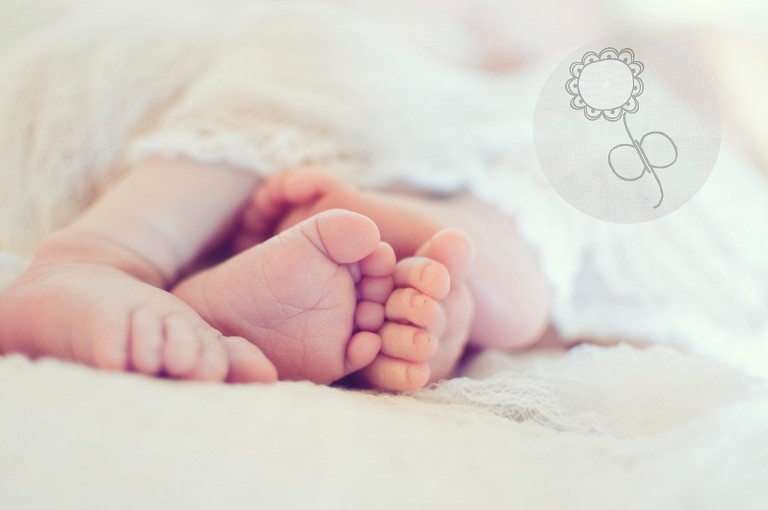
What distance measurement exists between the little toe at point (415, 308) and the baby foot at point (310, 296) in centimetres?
2

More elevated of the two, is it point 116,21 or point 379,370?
point 116,21

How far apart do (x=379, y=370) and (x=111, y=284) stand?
0.65 ft

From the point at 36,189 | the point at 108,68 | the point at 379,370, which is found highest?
the point at 108,68

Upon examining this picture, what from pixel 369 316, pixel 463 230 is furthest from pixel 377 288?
pixel 463 230

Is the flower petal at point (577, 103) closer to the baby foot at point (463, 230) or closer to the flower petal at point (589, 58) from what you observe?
the flower petal at point (589, 58)

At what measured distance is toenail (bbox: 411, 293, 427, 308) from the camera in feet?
1.52

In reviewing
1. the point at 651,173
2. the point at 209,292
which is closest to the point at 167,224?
the point at 209,292

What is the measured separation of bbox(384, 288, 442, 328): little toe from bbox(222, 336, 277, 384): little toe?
4.1 inches

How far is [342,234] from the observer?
1.43 ft

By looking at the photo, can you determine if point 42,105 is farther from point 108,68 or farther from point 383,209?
point 383,209

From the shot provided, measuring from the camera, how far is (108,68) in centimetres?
70

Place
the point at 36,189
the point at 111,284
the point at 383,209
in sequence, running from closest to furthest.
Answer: the point at 111,284
the point at 383,209
the point at 36,189

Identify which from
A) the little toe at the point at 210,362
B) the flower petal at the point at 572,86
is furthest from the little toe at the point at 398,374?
the flower petal at the point at 572,86

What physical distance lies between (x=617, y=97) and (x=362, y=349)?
26 cm
